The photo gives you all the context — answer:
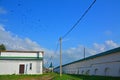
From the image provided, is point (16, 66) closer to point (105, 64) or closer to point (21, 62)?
point (21, 62)

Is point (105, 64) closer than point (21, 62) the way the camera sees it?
Yes

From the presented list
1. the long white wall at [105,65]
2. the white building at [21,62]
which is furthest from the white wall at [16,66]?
the long white wall at [105,65]

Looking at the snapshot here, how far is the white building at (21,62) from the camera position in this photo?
39.1 meters

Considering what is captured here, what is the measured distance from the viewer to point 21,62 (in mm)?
39625

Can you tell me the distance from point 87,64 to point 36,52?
36.0 ft

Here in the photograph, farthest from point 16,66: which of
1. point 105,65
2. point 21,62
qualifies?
point 105,65

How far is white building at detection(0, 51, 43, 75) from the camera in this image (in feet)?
128

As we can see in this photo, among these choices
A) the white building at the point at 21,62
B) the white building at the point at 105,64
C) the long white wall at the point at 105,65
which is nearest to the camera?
the white building at the point at 105,64

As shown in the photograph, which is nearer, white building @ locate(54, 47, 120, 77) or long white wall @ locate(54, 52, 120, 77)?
white building @ locate(54, 47, 120, 77)

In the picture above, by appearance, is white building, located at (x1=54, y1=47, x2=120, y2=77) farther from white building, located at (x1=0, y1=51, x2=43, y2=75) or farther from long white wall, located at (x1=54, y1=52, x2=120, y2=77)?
white building, located at (x1=0, y1=51, x2=43, y2=75)

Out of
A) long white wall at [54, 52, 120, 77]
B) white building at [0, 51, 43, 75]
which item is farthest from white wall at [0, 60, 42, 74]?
long white wall at [54, 52, 120, 77]

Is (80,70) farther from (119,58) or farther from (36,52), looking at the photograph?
(119,58)

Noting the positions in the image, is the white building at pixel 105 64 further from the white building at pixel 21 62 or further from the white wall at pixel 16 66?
the white wall at pixel 16 66

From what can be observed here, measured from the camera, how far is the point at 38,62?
3941cm
